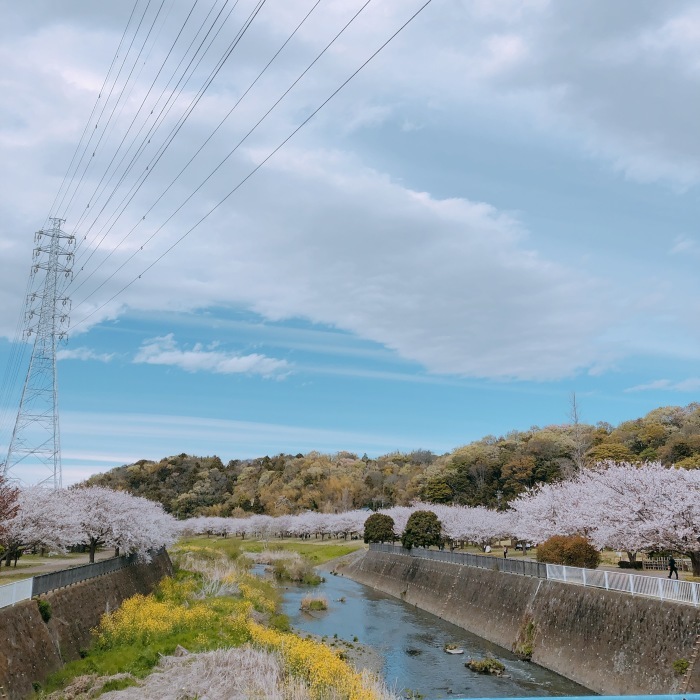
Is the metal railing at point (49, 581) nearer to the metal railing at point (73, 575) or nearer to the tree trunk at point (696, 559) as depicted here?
the metal railing at point (73, 575)

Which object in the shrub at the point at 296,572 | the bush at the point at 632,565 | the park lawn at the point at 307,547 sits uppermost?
the bush at the point at 632,565

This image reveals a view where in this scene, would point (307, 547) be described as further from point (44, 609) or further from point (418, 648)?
point (44, 609)

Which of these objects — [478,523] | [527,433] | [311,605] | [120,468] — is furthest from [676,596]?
[120,468]

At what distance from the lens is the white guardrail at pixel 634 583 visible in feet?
61.7

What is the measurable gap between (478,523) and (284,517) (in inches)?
2057

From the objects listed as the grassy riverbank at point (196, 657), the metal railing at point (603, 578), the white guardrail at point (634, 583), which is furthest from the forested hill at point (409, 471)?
the grassy riverbank at point (196, 657)

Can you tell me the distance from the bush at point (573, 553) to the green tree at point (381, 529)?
3614cm

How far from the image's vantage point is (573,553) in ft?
100

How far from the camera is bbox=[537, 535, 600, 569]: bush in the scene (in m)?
30.4

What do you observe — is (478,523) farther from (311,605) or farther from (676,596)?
(676,596)

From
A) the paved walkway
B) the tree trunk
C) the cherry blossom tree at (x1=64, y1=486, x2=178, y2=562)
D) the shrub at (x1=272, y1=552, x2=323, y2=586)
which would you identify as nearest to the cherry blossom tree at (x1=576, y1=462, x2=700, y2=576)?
the tree trunk

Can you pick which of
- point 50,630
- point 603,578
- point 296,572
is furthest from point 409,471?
point 50,630

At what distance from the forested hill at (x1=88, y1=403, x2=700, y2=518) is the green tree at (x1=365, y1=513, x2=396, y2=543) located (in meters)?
12.3

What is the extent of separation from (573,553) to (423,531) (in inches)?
1017
